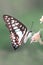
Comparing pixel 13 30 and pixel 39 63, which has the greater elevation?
pixel 13 30

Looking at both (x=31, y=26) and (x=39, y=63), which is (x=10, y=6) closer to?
(x=31, y=26)

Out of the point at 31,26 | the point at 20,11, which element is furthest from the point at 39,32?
the point at 20,11

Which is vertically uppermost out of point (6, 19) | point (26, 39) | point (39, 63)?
point (6, 19)
